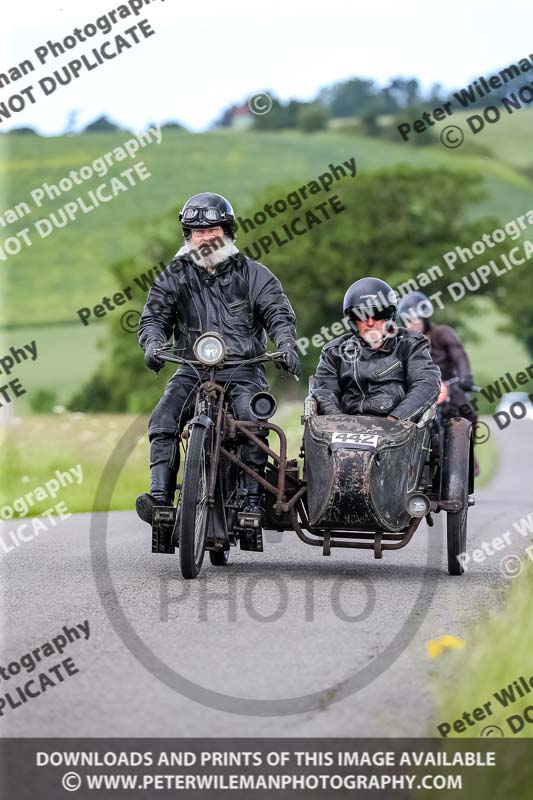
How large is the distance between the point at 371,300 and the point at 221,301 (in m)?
0.98

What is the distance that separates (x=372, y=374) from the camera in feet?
31.2

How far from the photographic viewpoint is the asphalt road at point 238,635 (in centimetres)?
564

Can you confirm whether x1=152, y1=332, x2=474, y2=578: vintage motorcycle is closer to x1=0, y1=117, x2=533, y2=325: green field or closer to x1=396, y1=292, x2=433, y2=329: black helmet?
x1=396, y1=292, x2=433, y2=329: black helmet

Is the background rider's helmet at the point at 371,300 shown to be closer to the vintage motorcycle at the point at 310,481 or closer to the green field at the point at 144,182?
the vintage motorcycle at the point at 310,481

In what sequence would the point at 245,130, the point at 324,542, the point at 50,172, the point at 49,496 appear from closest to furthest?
the point at 324,542 → the point at 49,496 → the point at 50,172 → the point at 245,130

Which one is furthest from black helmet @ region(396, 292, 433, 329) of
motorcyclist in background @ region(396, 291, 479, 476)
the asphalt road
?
the asphalt road

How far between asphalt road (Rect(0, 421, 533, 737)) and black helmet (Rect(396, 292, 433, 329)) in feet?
9.18

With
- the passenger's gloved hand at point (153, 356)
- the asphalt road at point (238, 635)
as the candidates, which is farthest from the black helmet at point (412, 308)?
the passenger's gloved hand at point (153, 356)

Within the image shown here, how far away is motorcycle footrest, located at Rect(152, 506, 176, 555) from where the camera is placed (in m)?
9.08

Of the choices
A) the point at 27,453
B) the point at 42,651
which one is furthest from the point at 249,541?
the point at 27,453

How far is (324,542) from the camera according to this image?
9.12 meters

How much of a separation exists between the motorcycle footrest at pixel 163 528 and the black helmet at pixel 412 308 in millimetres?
4968

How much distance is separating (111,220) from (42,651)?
7704 centimetres
